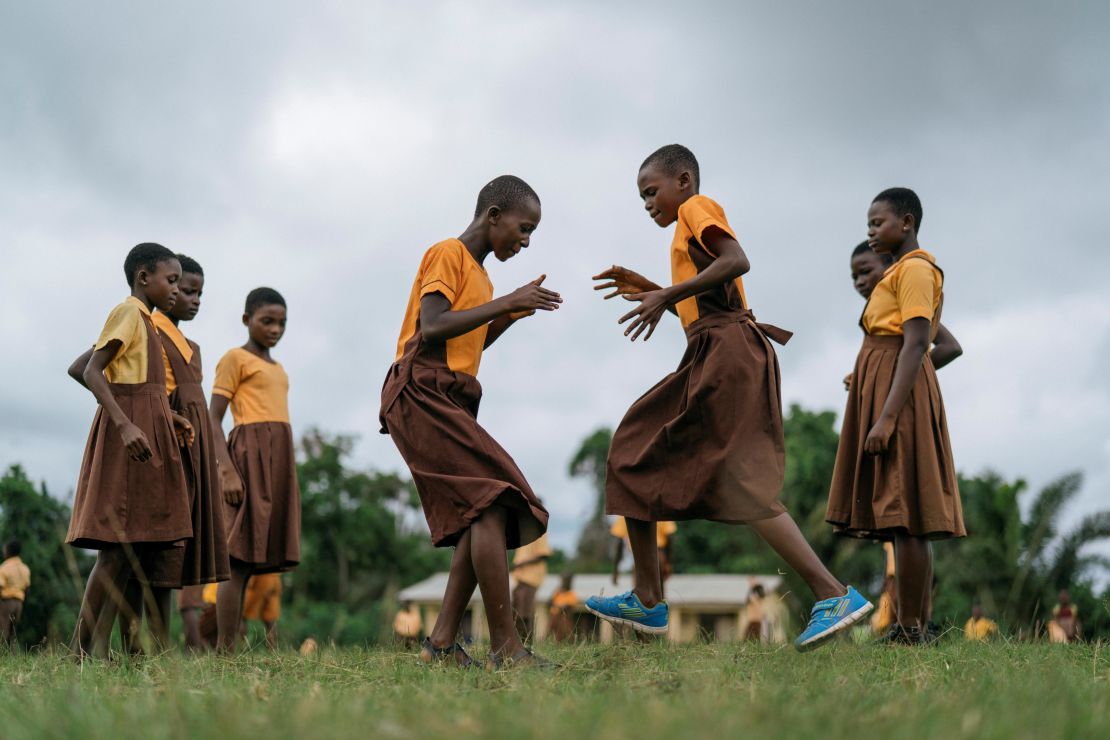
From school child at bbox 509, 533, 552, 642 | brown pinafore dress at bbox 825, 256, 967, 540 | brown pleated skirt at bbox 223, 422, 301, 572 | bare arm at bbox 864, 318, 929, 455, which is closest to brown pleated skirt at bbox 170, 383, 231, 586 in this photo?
brown pleated skirt at bbox 223, 422, 301, 572

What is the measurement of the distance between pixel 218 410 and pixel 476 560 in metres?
3.81

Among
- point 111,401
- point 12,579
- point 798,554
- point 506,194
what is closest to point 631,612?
point 798,554

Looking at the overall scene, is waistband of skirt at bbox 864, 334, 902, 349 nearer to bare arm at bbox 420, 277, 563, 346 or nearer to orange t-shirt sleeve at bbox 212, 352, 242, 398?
bare arm at bbox 420, 277, 563, 346

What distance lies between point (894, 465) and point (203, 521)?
3.94 meters

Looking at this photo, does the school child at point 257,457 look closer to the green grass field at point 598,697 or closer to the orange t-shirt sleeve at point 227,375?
the orange t-shirt sleeve at point 227,375

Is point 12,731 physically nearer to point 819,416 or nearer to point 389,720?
point 389,720

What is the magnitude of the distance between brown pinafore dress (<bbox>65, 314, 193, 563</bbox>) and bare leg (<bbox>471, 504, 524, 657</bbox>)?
199 cm

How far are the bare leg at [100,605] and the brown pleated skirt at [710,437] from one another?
2.61 meters

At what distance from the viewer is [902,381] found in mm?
5945

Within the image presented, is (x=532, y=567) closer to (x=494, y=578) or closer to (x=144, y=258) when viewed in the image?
(x=144, y=258)

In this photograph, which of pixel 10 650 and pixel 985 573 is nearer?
pixel 10 650

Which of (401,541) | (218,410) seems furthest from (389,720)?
(401,541)

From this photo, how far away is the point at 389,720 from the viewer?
2.57 metres

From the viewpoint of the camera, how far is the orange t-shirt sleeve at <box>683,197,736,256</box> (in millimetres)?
5176
